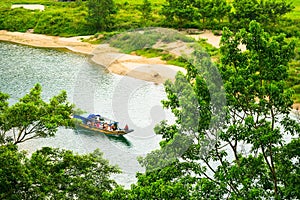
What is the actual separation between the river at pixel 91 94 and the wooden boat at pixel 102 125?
429mm

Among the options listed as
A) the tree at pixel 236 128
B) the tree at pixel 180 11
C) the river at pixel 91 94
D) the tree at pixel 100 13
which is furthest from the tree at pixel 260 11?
the tree at pixel 236 128

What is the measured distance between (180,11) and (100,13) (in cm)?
944

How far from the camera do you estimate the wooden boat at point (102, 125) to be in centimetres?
3750

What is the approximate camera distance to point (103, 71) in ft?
176

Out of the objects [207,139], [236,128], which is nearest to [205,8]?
[207,139]

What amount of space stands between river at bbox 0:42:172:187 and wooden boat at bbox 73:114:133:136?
1.41 ft

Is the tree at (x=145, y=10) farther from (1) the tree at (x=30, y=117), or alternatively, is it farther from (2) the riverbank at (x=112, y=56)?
(1) the tree at (x=30, y=117)

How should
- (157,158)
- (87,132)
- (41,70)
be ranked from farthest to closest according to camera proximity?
(41,70), (87,132), (157,158)

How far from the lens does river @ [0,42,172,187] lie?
114 ft

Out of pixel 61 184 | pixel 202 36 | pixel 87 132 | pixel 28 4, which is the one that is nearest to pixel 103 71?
pixel 202 36

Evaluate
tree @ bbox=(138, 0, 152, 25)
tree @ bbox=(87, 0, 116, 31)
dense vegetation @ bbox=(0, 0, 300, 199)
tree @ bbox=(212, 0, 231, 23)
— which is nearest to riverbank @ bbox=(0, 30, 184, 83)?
tree @ bbox=(87, 0, 116, 31)

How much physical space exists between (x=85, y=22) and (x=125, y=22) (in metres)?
4.82

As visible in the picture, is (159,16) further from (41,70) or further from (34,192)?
(34,192)

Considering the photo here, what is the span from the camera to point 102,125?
3806 cm
